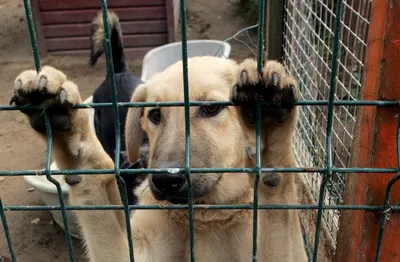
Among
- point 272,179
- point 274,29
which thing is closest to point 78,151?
point 272,179

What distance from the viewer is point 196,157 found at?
1872mm

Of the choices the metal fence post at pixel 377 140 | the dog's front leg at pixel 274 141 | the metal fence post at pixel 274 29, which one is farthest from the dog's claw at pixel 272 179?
the metal fence post at pixel 274 29

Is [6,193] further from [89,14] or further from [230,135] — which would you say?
[89,14]

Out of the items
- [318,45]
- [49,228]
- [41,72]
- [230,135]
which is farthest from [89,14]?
[41,72]

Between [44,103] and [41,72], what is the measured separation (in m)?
0.09

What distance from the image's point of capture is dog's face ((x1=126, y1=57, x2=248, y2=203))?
1.85m

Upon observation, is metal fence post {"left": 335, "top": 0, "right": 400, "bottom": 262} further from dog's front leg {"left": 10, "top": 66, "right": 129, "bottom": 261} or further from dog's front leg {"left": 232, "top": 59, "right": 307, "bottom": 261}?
dog's front leg {"left": 10, "top": 66, "right": 129, "bottom": 261}

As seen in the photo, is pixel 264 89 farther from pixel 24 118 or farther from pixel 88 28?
pixel 88 28

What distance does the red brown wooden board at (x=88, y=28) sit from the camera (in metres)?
7.36

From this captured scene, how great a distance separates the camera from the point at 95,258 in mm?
1937

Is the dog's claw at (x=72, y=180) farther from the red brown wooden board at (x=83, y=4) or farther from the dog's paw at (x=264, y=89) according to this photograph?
the red brown wooden board at (x=83, y=4)

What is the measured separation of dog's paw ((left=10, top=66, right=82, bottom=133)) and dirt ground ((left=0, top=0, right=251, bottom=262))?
0.50 meters

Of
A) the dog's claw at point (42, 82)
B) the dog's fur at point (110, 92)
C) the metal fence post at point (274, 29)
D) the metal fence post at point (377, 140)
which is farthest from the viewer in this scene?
the dog's fur at point (110, 92)

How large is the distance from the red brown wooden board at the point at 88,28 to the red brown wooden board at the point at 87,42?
63mm
